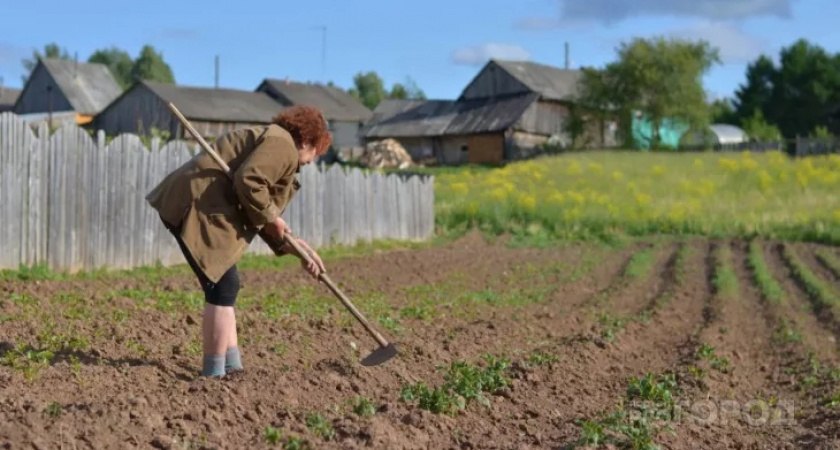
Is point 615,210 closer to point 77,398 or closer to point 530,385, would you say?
point 530,385

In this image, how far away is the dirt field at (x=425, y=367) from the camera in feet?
15.9

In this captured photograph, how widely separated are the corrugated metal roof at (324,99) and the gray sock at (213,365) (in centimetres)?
5213

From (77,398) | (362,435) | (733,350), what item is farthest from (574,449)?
(733,350)

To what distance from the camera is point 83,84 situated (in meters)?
57.0

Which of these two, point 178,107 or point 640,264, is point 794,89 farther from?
point 640,264

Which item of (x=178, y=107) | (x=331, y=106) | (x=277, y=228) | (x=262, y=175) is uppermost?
(x=331, y=106)

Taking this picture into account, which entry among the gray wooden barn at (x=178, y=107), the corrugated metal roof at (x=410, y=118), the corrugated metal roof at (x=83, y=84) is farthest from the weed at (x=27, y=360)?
the corrugated metal roof at (x=83, y=84)

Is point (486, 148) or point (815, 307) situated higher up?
point (486, 148)

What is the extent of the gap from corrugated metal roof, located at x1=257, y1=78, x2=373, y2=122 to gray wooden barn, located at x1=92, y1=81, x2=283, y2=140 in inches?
220

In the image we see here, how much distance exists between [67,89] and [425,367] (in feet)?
174

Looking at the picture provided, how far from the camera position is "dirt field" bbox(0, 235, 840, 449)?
484cm

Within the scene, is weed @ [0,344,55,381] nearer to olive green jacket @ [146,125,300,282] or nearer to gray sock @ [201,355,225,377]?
gray sock @ [201,355,225,377]

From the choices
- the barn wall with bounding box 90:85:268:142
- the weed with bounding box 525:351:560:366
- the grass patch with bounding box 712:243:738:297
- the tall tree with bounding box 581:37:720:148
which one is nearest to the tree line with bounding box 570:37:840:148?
the tall tree with bounding box 581:37:720:148

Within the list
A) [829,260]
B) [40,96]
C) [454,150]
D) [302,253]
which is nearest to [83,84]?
[40,96]
